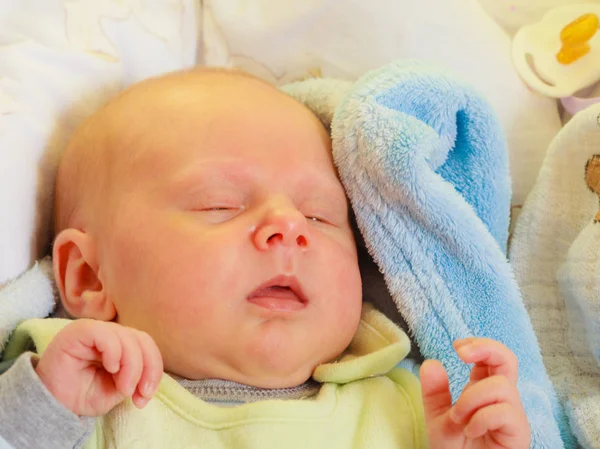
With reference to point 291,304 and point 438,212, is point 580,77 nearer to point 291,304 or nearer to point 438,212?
point 438,212

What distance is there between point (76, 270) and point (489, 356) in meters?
0.55

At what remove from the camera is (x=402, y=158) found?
0.96m

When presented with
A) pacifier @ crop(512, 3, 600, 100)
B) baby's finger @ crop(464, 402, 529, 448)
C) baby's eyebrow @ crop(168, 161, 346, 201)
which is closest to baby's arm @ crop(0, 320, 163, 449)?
baby's eyebrow @ crop(168, 161, 346, 201)

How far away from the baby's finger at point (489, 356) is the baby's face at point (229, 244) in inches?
7.8

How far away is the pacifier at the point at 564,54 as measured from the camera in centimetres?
127

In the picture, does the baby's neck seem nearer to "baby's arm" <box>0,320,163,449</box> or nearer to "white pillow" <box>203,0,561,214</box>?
"baby's arm" <box>0,320,163,449</box>

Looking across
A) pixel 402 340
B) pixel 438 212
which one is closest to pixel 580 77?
pixel 438 212

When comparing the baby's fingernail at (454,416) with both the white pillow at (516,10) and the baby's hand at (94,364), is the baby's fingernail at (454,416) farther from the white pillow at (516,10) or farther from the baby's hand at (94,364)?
the white pillow at (516,10)

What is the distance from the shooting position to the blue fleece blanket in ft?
3.20

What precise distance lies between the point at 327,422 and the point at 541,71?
80 cm

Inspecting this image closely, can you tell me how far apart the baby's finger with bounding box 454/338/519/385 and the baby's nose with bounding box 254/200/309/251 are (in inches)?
8.9

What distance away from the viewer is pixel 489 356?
2.51 ft

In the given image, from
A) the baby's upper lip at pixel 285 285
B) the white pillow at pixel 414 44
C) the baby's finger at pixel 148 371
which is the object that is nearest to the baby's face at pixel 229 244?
the baby's upper lip at pixel 285 285

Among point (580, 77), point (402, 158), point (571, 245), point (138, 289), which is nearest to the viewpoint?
point (138, 289)
